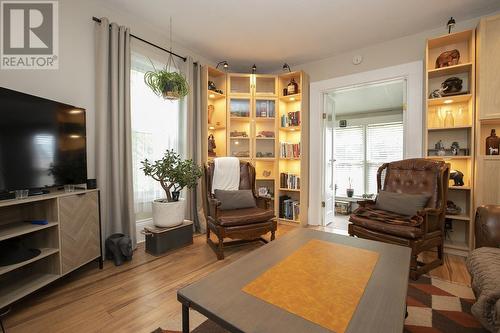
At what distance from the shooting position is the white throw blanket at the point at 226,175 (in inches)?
119

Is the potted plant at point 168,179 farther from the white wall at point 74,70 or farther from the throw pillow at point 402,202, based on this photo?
the throw pillow at point 402,202

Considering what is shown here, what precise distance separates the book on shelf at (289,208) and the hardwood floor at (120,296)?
1.53 metres

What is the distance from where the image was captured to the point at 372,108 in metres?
5.52

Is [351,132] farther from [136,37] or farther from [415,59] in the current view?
[136,37]

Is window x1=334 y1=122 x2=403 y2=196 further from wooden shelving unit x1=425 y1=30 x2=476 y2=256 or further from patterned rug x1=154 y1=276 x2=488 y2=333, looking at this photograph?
patterned rug x1=154 y1=276 x2=488 y2=333

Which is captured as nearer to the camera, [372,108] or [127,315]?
[127,315]

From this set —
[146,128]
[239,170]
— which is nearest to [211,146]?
[239,170]

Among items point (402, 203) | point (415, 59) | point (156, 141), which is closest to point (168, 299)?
point (156, 141)

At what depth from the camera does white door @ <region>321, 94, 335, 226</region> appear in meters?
3.75

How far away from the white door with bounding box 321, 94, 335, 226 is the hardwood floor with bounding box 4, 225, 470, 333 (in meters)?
1.63

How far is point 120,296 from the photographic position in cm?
176

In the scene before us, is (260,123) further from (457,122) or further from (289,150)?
(457,122)

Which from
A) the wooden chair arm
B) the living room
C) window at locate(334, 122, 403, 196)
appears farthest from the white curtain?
window at locate(334, 122, 403, 196)

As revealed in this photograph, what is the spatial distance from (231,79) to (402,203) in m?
3.03
